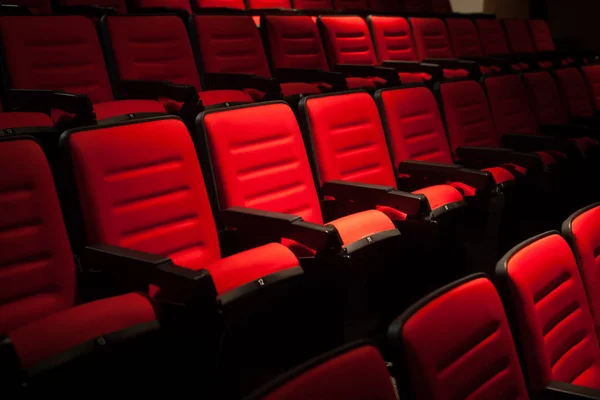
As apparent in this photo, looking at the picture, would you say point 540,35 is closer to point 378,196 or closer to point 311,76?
point 311,76

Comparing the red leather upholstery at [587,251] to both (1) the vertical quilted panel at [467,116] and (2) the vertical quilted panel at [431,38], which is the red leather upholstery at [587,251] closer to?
(1) the vertical quilted panel at [467,116]

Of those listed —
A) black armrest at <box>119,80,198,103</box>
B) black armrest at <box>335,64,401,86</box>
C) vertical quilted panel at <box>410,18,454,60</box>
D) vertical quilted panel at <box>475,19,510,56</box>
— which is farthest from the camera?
vertical quilted panel at <box>475,19,510,56</box>

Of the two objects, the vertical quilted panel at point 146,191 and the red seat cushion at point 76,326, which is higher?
the vertical quilted panel at point 146,191

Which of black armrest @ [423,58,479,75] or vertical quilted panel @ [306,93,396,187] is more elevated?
black armrest @ [423,58,479,75]

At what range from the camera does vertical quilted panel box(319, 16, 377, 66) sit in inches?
33.8

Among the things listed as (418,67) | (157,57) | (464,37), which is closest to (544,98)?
(418,67)

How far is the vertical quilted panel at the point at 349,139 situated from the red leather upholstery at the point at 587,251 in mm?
213

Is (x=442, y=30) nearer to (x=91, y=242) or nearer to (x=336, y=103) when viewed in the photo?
(x=336, y=103)

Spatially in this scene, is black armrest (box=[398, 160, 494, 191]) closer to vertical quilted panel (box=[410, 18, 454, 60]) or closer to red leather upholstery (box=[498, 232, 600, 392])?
red leather upholstery (box=[498, 232, 600, 392])

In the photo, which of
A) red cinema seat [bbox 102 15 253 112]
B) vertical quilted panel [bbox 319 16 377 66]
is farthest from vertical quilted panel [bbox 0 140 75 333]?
vertical quilted panel [bbox 319 16 377 66]

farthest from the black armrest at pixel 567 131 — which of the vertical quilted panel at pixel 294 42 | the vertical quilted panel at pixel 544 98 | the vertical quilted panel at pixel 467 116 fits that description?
the vertical quilted panel at pixel 294 42

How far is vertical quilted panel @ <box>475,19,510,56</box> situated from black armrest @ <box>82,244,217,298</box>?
40.0 inches

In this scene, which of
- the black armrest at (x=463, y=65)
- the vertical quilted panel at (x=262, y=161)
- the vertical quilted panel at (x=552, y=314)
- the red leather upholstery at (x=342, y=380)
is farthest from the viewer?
the black armrest at (x=463, y=65)

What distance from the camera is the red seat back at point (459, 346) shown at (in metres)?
0.24
